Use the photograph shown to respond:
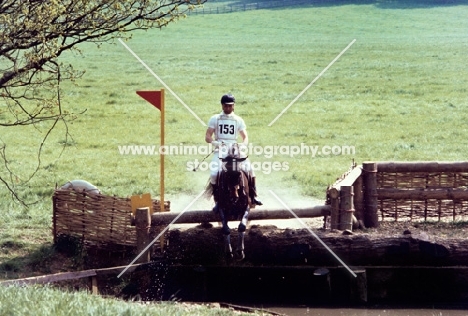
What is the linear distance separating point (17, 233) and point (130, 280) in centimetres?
310

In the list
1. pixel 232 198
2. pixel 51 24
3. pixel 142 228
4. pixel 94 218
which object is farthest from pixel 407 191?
pixel 51 24

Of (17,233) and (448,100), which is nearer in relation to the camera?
(17,233)

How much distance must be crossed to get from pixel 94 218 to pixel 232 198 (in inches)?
98.1

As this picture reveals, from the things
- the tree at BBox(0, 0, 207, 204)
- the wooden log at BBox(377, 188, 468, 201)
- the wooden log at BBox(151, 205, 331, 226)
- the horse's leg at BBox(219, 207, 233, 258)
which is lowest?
the horse's leg at BBox(219, 207, 233, 258)

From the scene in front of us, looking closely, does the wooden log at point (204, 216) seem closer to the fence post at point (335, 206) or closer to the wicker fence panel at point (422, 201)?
the fence post at point (335, 206)

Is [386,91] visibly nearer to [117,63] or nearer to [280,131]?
[280,131]

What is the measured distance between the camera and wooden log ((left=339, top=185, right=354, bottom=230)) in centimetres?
1313

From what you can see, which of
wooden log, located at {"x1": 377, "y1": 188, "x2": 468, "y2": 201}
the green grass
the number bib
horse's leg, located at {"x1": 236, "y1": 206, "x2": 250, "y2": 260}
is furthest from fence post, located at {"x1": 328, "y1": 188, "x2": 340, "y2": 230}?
the green grass

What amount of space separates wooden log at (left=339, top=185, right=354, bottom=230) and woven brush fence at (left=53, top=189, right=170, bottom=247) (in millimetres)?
3246

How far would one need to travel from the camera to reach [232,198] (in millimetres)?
12453

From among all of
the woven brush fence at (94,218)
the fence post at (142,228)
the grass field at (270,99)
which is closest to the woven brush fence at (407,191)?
the fence post at (142,228)

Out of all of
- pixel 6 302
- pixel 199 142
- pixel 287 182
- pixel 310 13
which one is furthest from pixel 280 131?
pixel 310 13

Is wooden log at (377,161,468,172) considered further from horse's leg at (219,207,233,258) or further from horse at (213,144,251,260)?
horse's leg at (219,207,233,258)

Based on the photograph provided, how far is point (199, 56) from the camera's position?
46.8 m
